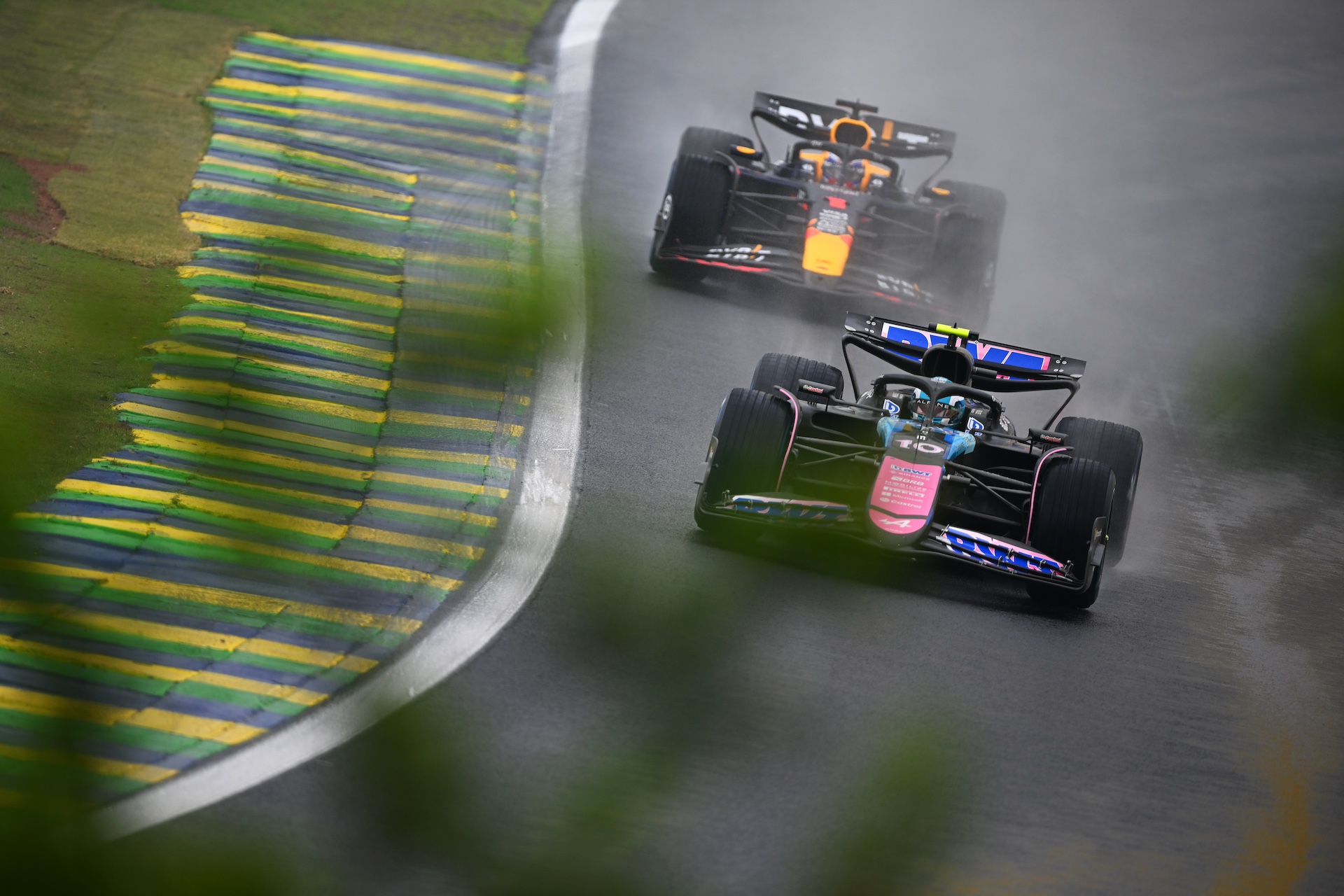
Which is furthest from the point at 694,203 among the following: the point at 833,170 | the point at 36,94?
the point at 36,94

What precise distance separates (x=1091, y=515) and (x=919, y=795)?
268 inches

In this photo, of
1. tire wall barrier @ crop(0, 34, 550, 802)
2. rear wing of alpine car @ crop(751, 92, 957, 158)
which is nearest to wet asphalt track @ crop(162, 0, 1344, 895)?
tire wall barrier @ crop(0, 34, 550, 802)

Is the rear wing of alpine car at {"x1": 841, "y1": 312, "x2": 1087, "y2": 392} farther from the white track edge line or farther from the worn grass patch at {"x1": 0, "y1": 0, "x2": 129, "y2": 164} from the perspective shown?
the worn grass patch at {"x1": 0, "y1": 0, "x2": 129, "y2": 164}

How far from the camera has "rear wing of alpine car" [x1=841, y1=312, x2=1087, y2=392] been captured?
929 centimetres

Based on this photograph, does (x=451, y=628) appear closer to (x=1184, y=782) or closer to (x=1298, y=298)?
(x=1184, y=782)

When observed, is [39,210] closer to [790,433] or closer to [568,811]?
[568,811]

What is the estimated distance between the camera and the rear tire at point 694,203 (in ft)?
42.2

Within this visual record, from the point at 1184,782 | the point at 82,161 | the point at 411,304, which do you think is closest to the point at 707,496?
the point at 1184,782

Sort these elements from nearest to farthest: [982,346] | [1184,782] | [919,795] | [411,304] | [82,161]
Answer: [919,795] → [411,304] → [82,161] → [1184,782] → [982,346]

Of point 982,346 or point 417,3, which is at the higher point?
point 417,3

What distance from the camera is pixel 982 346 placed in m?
9.35

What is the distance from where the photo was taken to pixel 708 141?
1407 centimetres

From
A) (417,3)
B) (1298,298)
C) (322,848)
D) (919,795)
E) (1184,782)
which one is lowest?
(1184,782)

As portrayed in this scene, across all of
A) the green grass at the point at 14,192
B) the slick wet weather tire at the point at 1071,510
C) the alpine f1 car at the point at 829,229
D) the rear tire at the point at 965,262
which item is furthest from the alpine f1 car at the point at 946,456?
the green grass at the point at 14,192
